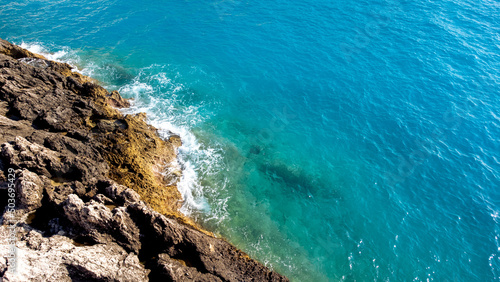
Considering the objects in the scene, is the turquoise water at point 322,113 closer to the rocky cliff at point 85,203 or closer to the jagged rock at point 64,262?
the rocky cliff at point 85,203

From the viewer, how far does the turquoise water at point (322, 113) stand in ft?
93.9

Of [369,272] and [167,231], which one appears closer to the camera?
[167,231]

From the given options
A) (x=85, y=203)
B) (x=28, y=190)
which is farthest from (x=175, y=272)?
(x=28, y=190)

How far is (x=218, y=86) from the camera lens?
45.8m

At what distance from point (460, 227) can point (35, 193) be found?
1644 inches

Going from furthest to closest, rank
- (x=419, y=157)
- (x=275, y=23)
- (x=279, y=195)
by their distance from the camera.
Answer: (x=275, y=23)
(x=419, y=157)
(x=279, y=195)

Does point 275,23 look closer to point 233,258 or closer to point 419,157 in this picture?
point 419,157

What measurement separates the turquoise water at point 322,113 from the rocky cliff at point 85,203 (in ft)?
17.9

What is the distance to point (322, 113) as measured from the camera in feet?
137

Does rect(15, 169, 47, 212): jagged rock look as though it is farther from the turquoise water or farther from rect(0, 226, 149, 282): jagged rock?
the turquoise water

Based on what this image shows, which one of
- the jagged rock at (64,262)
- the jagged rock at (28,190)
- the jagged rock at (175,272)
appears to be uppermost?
the jagged rock at (28,190)

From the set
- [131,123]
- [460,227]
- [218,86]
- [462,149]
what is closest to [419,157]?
[462,149]

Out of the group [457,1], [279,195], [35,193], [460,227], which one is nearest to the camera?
[35,193]

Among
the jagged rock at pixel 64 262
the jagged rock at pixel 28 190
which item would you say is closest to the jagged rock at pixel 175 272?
the jagged rock at pixel 64 262
